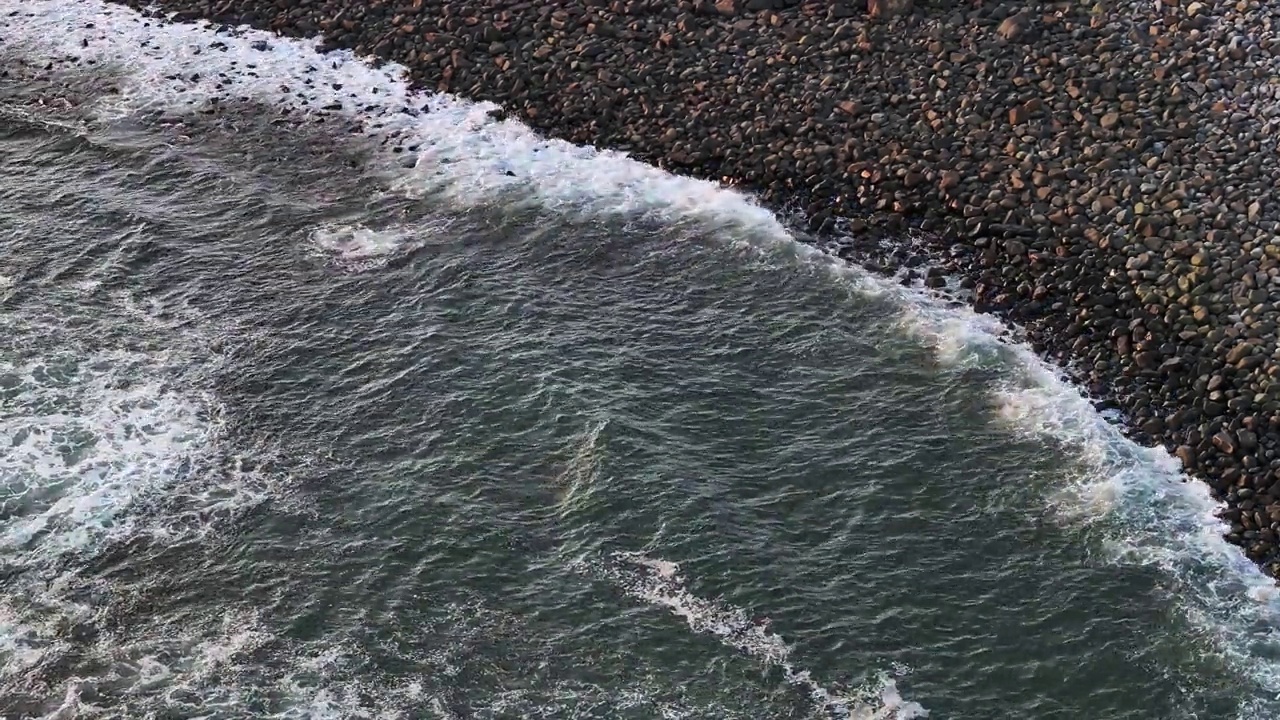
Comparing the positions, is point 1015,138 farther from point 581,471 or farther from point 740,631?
point 740,631

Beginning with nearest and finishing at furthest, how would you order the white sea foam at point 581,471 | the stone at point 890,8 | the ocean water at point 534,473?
the ocean water at point 534,473, the white sea foam at point 581,471, the stone at point 890,8

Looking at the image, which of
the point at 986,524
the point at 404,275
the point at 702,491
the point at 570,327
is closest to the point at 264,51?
the point at 404,275

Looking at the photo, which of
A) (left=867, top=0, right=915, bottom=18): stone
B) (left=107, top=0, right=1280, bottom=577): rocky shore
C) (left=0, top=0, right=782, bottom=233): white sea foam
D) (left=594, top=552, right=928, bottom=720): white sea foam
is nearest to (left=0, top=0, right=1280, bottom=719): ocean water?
(left=594, top=552, right=928, bottom=720): white sea foam

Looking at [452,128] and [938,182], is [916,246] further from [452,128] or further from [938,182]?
[452,128]

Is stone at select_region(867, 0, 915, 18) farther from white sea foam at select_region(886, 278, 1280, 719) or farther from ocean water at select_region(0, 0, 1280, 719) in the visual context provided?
white sea foam at select_region(886, 278, 1280, 719)

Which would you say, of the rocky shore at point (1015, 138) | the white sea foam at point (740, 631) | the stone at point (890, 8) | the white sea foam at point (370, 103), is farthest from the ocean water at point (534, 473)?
the stone at point (890, 8)

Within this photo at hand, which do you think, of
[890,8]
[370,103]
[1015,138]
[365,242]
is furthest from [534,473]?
[890,8]

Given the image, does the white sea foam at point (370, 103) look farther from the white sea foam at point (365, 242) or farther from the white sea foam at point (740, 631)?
the white sea foam at point (740, 631)
